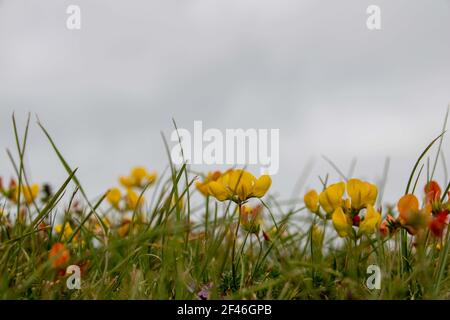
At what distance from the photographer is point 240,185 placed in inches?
75.3

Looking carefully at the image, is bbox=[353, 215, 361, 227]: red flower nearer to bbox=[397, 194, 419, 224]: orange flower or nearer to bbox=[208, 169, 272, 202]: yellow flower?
bbox=[397, 194, 419, 224]: orange flower

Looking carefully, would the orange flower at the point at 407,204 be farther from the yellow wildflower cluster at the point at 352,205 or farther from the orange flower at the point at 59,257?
the orange flower at the point at 59,257

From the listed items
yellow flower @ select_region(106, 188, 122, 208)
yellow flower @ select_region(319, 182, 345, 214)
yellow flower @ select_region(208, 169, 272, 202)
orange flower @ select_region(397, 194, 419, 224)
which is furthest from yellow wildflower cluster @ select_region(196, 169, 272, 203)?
yellow flower @ select_region(106, 188, 122, 208)

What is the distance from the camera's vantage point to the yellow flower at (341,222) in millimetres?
1767

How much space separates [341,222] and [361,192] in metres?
0.12

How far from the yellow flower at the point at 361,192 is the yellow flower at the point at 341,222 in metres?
0.08

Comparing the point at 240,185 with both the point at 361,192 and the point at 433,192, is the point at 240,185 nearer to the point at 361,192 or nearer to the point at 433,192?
the point at 361,192

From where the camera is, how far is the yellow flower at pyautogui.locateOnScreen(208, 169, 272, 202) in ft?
6.28

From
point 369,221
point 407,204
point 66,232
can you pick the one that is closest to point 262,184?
point 369,221

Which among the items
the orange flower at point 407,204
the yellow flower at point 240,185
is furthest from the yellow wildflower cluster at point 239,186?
the orange flower at point 407,204

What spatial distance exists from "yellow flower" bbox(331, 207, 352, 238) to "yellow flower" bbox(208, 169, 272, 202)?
0.25 meters

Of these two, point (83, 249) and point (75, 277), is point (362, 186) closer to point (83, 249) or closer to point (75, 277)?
point (75, 277)

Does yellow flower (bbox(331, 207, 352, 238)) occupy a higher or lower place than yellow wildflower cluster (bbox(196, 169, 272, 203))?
lower
